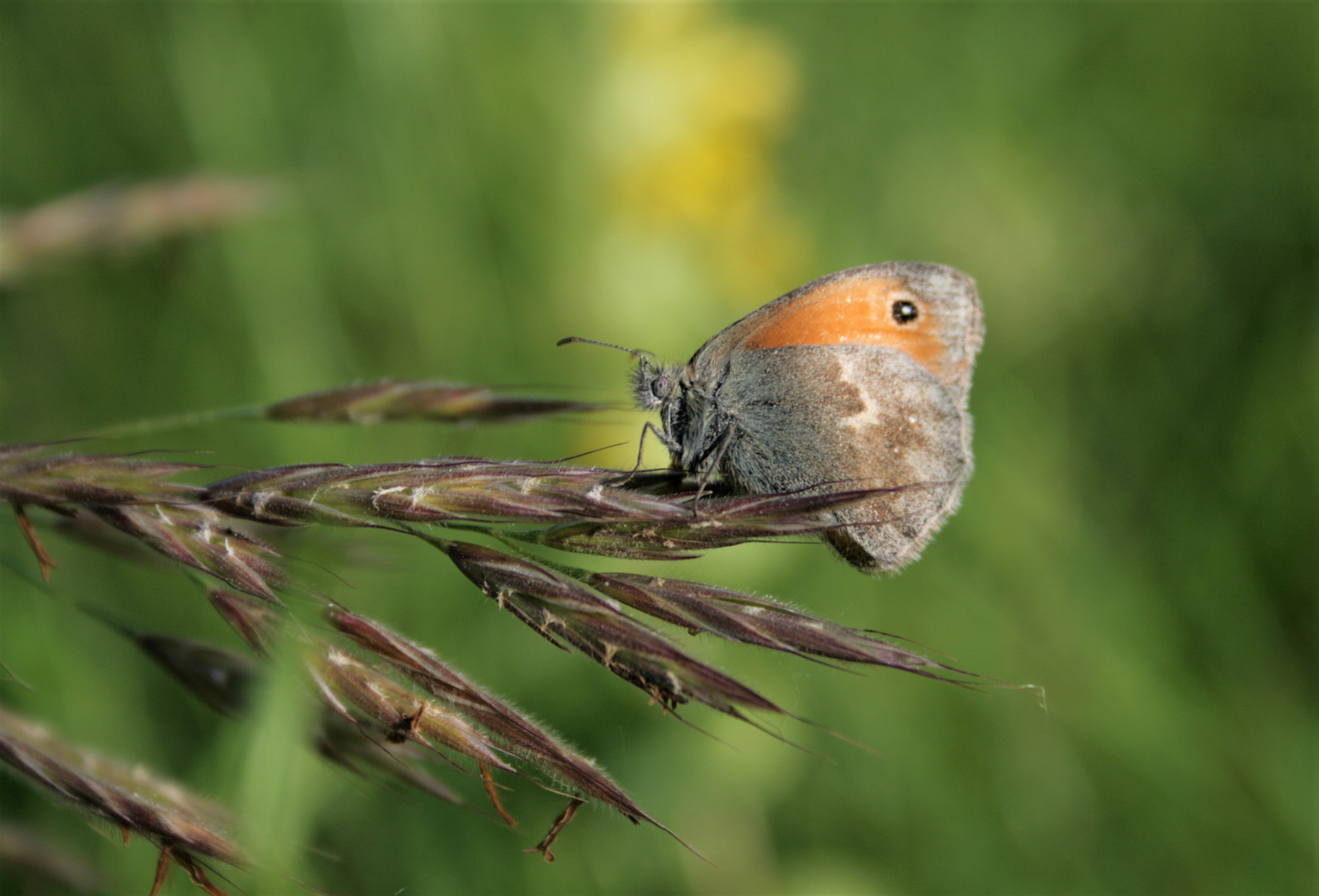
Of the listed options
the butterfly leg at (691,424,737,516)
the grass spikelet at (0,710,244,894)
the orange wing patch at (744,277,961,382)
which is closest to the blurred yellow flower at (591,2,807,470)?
the orange wing patch at (744,277,961,382)

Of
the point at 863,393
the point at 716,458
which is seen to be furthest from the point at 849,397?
the point at 716,458

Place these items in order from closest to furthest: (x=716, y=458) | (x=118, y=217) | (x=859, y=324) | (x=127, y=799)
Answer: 1. (x=127, y=799)
2. (x=716, y=458)
3. (x=859, y=324)
4. (x=118, y=217)

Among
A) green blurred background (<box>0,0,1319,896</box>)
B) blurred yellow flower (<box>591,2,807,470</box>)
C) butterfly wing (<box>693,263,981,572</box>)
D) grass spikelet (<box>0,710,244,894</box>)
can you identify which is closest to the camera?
grass spikelet (<box>0,710,244,894</box>)

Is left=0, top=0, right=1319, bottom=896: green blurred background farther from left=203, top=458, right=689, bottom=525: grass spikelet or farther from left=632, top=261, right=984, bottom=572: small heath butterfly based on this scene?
left=203, top=458, right=689, bottom=525: grass spikelet

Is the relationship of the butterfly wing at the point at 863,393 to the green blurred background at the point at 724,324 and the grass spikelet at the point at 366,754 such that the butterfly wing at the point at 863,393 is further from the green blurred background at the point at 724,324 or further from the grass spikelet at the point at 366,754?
the grass spikelet at the point at 366,754

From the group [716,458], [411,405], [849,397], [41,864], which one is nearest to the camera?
[41,864]

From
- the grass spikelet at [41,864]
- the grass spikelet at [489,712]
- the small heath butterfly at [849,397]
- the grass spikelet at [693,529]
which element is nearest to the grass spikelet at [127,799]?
the grass spikelet at [489,712]

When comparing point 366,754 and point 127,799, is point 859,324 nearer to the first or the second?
point 366,754
